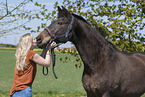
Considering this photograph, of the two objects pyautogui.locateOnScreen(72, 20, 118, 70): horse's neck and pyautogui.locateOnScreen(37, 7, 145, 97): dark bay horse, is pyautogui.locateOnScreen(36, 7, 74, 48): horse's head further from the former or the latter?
pyautogui.locateOnScreen(72, 20, 118, 70): horse's neck

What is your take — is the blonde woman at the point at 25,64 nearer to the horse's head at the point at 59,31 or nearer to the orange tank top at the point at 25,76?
the orange tank top at the point at 25,76

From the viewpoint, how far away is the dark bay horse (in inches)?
145

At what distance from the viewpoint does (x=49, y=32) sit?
3.68m

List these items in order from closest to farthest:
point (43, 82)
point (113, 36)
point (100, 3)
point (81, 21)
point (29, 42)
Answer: point (29, 42) → point (81, 21) → point (113, 36) → point (100, 3) → point (43, 82)

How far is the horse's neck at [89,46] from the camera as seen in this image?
12.2 ft

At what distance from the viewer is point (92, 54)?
3.74 meters

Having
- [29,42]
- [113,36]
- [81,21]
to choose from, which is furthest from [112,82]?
[113,36]

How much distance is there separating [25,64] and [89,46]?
1208mm

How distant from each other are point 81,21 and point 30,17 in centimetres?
477

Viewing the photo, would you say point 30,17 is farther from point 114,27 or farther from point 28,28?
point 114,27

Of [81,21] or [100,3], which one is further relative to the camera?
[100,3]

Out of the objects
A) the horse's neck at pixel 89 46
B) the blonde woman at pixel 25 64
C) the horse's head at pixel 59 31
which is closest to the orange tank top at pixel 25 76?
the blonde woman at pixel 25 64

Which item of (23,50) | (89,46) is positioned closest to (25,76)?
(23,50)

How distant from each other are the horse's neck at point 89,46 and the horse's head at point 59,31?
0.53 feet
